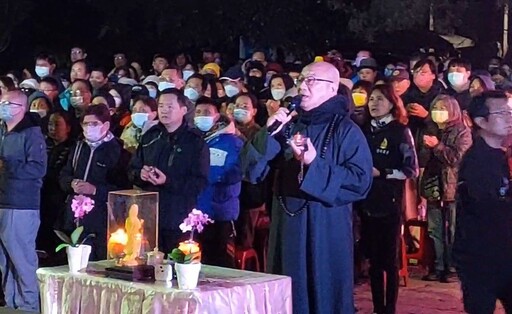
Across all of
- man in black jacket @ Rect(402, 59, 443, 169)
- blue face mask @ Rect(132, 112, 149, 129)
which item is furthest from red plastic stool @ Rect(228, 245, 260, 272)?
man in black jacket @ Rect(402, 59, 443, 169)

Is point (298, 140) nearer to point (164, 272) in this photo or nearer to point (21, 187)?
point (164, 272)

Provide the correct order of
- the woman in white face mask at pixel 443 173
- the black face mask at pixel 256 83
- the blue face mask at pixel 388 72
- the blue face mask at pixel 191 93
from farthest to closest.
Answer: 1. the black face mask at pixel 256 83
2. the blue face mask at pixel 388 72
3. the blue face mask at pixel 191 93
4. the woman in white face mask at pixel 443 173

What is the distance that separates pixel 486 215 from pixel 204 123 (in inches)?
104

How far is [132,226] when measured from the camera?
5402 mm

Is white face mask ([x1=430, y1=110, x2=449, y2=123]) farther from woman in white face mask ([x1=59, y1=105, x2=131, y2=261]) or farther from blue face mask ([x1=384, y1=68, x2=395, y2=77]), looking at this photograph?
woman in white face mask ([x1=59, y1=105, x2=131, y2=261])

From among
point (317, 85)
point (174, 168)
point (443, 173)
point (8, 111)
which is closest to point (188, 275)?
point (317, 85)

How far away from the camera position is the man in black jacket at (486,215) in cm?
577

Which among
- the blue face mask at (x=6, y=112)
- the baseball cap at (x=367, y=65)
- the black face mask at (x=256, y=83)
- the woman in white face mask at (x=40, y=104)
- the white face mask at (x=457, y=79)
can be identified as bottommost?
the blue face mask at (x=6, y=112)

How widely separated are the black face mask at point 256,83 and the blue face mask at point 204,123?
3279 millimetres

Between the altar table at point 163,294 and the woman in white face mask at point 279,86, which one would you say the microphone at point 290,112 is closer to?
the altar table at point 163,294

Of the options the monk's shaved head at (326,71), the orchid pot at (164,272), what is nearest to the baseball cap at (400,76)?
the monk's shaved head at (326,71)

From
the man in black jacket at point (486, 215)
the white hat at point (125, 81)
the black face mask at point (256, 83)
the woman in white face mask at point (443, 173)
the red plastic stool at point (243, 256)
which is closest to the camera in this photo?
the man in black jacket at point (486, 215)

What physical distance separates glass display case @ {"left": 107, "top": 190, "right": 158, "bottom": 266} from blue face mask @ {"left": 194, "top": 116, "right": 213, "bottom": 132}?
232 centimetres

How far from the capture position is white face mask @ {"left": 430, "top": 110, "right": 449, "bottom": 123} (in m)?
8.62
